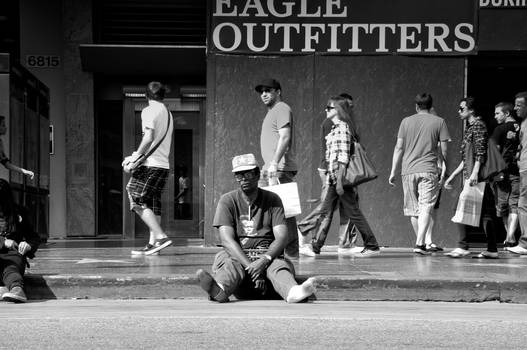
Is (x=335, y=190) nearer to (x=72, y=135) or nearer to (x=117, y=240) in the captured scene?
(x=117, y=240)

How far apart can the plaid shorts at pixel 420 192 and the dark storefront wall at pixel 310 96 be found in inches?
66.7

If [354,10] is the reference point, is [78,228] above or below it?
below

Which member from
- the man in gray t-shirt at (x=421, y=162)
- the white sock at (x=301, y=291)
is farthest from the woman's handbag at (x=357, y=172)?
the white sock at (x=301, y=291)

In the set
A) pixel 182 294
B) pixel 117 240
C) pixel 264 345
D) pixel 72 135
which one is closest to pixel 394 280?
pixel 182 294

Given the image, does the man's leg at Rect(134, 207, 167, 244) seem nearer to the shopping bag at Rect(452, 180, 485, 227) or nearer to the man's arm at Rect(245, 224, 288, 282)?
the man's arm at Rect(245, 224, 288, 282)

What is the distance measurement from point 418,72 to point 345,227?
2.56m

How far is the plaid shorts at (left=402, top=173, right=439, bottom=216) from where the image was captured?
9367 millimetres

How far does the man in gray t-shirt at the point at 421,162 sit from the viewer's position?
30.8 feet

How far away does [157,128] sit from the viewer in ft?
29.8

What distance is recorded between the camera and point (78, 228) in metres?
13.0

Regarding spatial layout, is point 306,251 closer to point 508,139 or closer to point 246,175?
point 246,175

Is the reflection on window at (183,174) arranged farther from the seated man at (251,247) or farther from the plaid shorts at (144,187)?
the seated man at (251,247)

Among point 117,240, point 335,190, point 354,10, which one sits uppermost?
point 354,10

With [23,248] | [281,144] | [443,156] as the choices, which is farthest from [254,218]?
[443,156]
